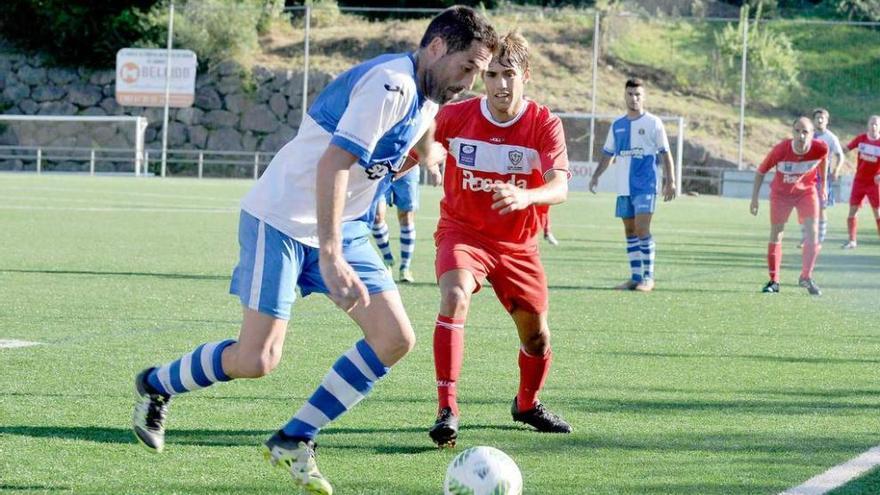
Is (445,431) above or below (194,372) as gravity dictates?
below

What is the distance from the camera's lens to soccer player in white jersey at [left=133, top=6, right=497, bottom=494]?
4.66 m

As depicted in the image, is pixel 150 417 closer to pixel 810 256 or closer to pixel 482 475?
pixel 482 475

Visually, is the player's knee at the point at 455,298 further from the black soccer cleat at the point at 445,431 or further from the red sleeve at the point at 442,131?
the red sleeve at the point at 442,131

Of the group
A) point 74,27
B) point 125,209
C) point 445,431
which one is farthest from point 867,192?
point 74,27

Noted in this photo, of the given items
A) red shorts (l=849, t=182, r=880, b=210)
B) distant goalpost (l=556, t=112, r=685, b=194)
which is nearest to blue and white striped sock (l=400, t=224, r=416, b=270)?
red shorts (l=849, t=182, r=880, b=210)

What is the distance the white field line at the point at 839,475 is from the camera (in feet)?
16.8

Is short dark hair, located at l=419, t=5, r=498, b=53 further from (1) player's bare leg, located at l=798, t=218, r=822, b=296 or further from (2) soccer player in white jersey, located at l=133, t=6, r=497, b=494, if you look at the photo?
(1) player's bare leg, located at l=798, t=218, r=822, b=296

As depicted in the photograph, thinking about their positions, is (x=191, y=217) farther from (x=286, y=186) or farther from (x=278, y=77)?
(x=278, y=77)

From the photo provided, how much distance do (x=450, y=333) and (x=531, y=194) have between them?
78 cm

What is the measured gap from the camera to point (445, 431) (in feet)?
Answer: 19.1

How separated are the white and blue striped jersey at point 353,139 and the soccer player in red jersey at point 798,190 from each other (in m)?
9.33

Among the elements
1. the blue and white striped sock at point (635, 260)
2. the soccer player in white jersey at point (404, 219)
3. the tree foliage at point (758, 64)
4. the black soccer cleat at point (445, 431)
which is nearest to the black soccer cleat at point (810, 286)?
the blue and white striped sock at point (635, 260)

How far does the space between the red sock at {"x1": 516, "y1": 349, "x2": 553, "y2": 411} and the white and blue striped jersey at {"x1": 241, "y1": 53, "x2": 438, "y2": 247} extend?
150 centimetres

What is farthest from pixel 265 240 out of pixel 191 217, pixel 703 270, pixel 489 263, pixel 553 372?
pixel 191 217
